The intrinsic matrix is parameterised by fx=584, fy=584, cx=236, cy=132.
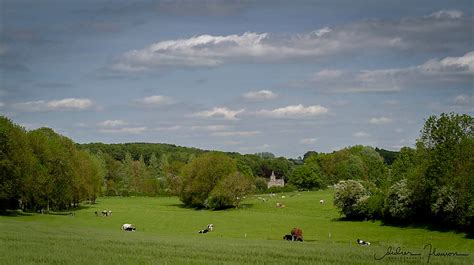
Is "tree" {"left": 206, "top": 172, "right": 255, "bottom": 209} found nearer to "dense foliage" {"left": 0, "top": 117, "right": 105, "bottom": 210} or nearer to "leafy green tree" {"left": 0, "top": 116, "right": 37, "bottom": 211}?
"dense foliage" {"left": 0, "top": 117, "right": 105, "bottom": 210}

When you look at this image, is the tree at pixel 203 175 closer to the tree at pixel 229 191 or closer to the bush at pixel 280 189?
the tree at pixel 229 191

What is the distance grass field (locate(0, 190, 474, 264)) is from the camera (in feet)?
88.3

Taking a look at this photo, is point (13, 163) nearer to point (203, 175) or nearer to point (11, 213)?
point (11, 213)

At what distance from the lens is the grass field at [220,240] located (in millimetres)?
26906

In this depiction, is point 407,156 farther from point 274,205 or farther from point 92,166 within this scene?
point 92,166

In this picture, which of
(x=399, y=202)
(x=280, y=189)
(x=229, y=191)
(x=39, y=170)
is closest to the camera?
(x=399, y=202)

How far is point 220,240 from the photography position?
49.8m

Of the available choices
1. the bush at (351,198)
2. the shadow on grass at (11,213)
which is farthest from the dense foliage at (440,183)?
the shadow on grass at (11,213)

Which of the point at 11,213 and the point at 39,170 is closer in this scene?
the point at 11,213

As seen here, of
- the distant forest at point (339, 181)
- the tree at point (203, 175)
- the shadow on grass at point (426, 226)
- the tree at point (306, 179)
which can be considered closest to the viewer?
the shadow on grass at point (426, 226)

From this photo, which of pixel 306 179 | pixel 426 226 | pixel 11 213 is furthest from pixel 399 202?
pixel 306 179

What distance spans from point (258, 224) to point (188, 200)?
4704 centimetres

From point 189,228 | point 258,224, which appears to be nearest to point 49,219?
point 189,228

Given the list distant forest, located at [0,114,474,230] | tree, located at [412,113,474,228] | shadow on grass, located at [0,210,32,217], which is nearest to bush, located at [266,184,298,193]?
distant forest, located at [0,114,474,230]
